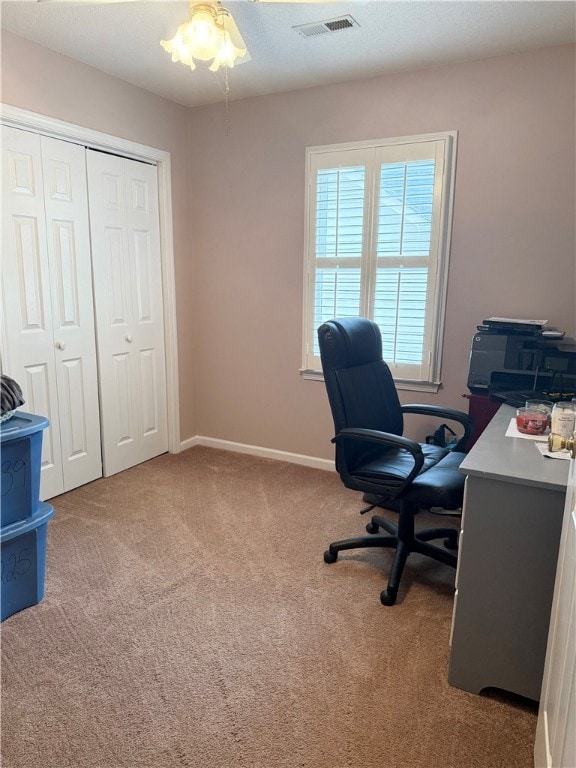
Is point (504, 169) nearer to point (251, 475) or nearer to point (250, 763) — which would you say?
point (251, 475)

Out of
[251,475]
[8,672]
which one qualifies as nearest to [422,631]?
[8,672]

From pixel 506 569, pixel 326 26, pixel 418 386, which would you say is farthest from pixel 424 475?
pixel 326 26

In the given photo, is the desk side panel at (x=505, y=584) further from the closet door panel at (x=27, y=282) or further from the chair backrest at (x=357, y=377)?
the closet door panel at (x=27, y=282)

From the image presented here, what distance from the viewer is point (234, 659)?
1814 millimetres

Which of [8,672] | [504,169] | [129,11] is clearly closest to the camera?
[8,672]

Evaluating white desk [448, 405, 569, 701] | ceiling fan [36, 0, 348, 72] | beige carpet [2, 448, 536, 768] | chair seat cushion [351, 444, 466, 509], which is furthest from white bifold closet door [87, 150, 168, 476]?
white desk [448, 405, 569, 701]

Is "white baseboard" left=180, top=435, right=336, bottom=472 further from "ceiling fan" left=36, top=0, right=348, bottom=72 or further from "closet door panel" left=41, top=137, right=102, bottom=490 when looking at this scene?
"ceiling fan" left=36, top=0, right=348, bottom=72

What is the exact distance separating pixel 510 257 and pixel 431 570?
1.75 m

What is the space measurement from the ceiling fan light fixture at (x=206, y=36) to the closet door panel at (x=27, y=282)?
4.20ft

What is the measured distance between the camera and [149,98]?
Result: 3340 millimetres

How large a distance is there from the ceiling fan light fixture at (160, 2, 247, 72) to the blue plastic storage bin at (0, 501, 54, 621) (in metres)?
1.85

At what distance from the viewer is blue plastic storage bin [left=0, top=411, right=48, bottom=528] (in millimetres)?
1929

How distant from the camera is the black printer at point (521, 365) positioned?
7.69ft

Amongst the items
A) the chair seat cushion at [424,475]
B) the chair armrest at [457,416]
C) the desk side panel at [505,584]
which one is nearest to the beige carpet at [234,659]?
the desk side panel at [505,584]
